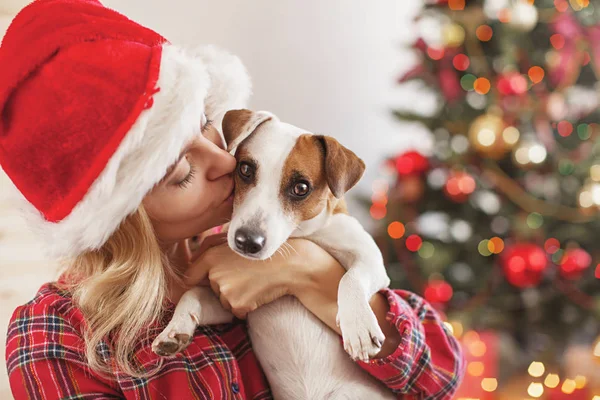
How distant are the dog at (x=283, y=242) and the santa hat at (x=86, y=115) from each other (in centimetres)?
19

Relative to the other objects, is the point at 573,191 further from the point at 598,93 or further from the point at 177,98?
the point at 177,98

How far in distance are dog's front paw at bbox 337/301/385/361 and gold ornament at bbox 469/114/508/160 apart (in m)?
1.61

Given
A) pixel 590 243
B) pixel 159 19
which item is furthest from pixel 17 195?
pixel 590 243

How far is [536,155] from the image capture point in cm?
245

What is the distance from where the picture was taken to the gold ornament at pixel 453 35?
249 cm

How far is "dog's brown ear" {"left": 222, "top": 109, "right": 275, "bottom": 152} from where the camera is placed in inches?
48.7

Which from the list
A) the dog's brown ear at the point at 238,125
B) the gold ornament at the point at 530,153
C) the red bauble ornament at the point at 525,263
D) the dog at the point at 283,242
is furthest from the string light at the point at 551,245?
the dog's brown ear at the point at 238,125

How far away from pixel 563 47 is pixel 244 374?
205cm

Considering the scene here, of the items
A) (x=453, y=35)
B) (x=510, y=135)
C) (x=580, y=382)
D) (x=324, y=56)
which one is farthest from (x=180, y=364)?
(x=324, y=56)

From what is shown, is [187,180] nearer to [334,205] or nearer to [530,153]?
[334,205]

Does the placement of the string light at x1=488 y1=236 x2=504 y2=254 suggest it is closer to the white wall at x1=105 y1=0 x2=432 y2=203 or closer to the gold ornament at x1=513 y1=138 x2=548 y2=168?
the gold ornament at x1=513 y1=138 x2=548 y2=168

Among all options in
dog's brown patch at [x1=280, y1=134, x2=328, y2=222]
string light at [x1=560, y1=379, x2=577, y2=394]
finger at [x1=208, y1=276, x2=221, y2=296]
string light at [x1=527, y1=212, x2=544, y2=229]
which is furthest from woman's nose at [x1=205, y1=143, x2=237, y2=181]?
string light at [x1=560, y1=379, x2=577, y2=394]

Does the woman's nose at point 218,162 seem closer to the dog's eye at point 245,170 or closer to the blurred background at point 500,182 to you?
the dog's eye at point 245,170

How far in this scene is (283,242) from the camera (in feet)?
3.88
